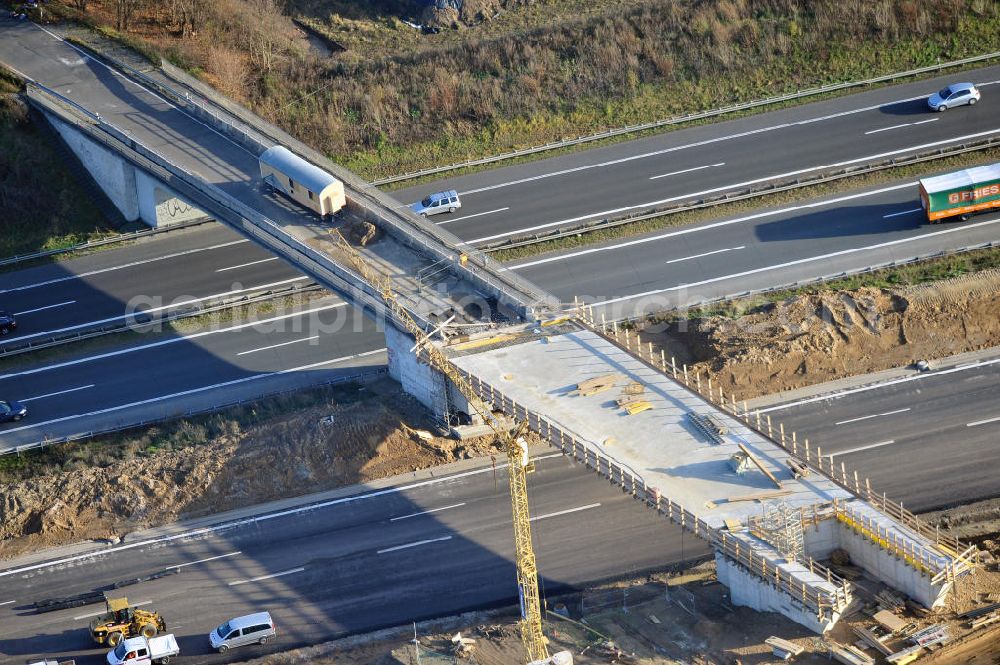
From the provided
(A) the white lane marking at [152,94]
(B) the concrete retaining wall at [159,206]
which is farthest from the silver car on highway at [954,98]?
(B) the concrete retaining wall at [159,206]

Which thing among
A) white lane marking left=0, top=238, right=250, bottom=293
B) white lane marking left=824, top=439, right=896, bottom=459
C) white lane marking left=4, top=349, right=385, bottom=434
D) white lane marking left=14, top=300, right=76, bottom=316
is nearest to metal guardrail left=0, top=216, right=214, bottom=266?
white lane marking left=0, top=238, right=250, bottom=293

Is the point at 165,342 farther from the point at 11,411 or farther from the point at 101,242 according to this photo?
the point at 101,242

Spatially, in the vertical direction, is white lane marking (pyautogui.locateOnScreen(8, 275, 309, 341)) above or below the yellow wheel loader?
above

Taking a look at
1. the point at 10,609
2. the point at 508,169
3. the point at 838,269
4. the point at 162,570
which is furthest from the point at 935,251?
the point at 10,609

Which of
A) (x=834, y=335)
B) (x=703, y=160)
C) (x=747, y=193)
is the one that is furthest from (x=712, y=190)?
(x=834, y=335)

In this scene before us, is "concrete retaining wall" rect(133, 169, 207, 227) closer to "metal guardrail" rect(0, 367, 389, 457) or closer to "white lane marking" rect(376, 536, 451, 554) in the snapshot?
"metal guardrail" rect(0, 367, 389, 457)

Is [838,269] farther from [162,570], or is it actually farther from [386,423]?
[162,570]

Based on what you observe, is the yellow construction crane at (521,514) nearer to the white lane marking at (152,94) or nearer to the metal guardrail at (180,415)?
the metal guardrail at (180,415)
